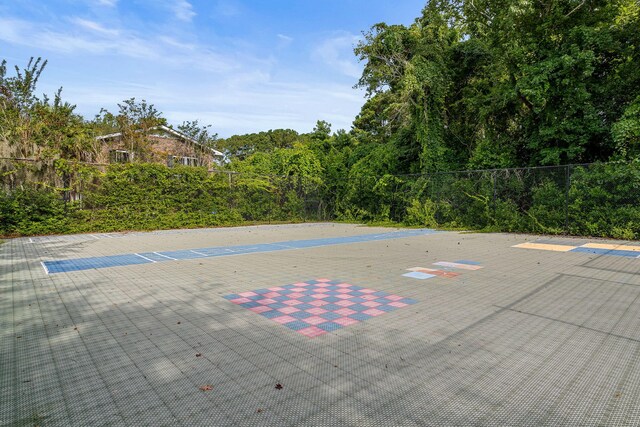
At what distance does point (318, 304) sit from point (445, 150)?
1491cm

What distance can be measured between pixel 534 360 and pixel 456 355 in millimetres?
563

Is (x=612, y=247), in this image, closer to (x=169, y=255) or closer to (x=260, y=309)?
(x=260, y=309)

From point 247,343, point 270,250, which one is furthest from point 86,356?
point 270,250

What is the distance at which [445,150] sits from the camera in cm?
1733

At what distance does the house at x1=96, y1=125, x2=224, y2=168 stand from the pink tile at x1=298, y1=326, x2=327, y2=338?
15726 millimetres

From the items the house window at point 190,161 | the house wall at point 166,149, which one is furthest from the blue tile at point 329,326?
the house window at point 190,161

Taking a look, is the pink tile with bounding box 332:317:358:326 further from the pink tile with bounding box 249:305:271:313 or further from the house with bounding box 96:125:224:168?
the house with bounding box 96:125:224:168

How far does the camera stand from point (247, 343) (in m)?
3.15

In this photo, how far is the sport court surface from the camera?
2.11m

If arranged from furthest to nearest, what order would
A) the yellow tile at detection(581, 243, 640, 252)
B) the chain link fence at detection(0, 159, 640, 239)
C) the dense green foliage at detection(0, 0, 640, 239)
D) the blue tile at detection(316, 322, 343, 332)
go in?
the dense green foliage at detection(0, 0, 640, 239) < the chain link fence at detection(0, 159, 640, 239) < the yellow tile at detection(581, 243, 640, 252) < the blue tile at detection(316, 322, 343, 332)

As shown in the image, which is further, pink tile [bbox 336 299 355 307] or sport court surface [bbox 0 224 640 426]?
pink tile [bbox 336 299 355 307]

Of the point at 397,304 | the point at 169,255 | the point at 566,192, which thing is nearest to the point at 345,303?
the point at 397,304

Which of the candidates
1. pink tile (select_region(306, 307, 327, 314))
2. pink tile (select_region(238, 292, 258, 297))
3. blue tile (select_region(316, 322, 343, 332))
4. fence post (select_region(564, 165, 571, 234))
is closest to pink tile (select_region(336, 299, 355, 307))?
pink tile (select_region(306, 307, 327, 314))

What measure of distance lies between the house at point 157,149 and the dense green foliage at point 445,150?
1.16ft
